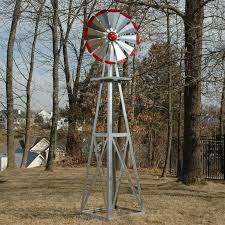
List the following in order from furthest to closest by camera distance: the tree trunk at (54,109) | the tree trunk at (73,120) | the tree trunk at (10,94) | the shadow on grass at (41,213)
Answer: the tree trunk at (73,120), the tree trunk at (10,94), the tree trunk at (54,109), the shadow on grass at (41,213)

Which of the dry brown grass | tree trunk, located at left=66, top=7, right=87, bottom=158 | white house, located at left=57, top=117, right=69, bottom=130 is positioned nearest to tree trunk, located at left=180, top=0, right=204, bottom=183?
the dry brown grass

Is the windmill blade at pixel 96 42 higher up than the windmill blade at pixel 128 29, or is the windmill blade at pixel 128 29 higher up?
the windmill blade at pixel 128 29

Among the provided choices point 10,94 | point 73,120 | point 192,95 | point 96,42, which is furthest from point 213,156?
point 73,120

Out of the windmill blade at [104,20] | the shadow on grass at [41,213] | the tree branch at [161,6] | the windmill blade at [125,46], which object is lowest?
the shadow on grass at [41,213]

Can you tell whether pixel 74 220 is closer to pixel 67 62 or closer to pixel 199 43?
pixel 199 43

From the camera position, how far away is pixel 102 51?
730 cm

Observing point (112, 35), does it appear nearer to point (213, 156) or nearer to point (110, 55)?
point (110, 55)

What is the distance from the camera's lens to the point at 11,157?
1919cm

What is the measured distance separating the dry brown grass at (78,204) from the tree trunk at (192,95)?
1.62 feet

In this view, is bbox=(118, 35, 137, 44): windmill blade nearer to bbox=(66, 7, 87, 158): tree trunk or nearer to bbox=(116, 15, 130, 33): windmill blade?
bbox=(116, 15, 130, 33): windmill blade

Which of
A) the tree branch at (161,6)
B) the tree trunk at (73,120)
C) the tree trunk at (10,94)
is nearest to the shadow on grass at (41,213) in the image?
the tree branch at (161,6)

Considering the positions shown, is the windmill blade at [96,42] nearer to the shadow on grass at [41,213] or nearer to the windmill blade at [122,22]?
the windmill blade at [122,22]

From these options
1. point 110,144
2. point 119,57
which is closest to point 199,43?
point 119,57

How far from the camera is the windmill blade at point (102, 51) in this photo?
7.29m
